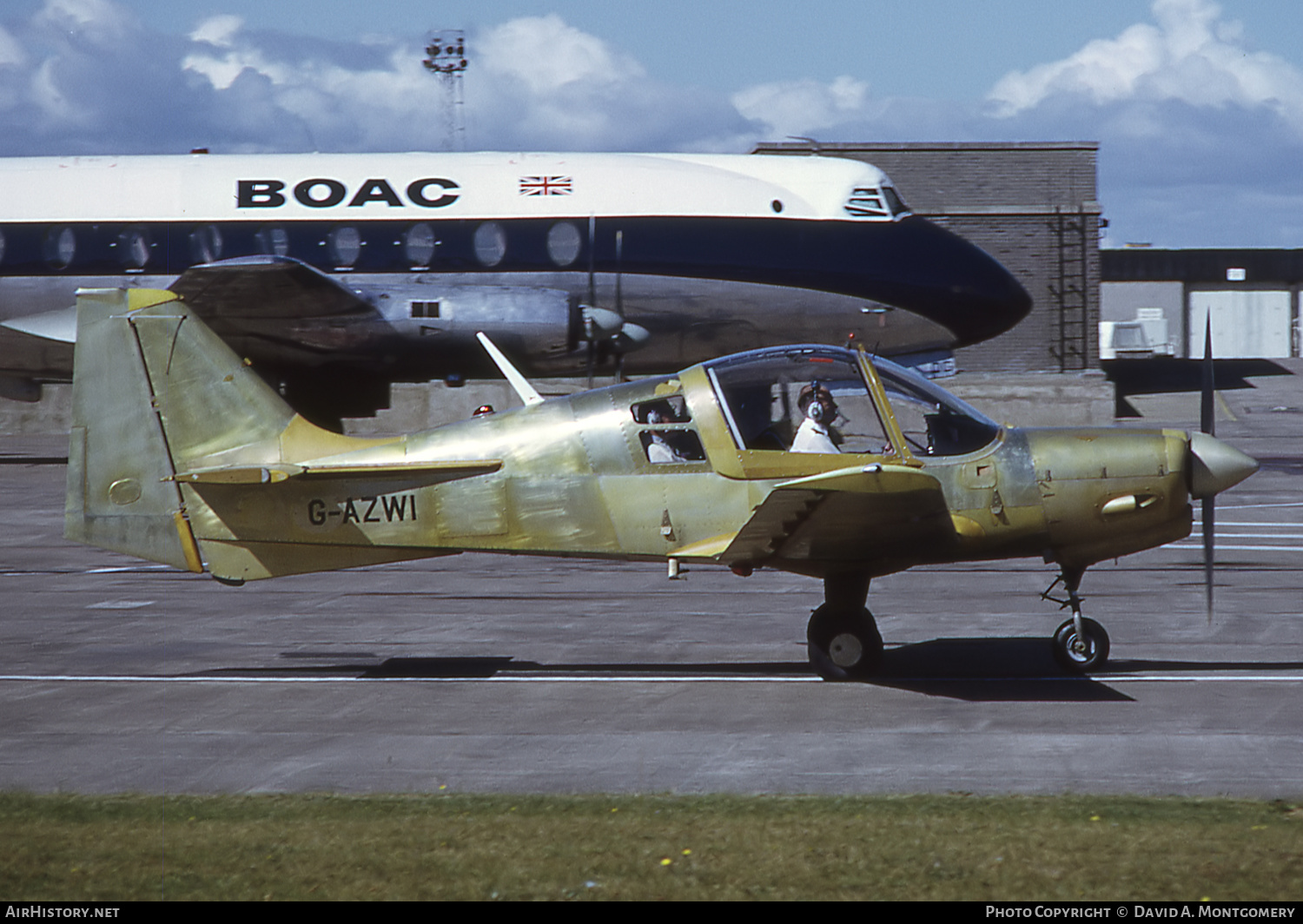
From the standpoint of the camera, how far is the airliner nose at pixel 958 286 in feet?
87.1

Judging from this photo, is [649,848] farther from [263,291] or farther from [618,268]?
[618,268]

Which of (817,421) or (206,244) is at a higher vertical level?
(206,244)

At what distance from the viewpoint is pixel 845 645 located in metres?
10.8

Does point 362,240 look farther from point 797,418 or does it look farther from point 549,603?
point 797,418

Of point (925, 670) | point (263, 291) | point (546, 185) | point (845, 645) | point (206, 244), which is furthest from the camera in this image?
point (546, 185)

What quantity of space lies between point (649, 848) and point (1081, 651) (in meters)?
5.43

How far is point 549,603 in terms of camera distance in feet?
Result: 48.8

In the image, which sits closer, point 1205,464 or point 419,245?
point 1205,464

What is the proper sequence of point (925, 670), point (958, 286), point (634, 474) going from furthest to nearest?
point (958, 286) → point (925, 670) → point (634, 474)

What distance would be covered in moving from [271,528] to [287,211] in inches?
668

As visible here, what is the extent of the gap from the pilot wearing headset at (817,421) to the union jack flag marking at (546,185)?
55.9ft

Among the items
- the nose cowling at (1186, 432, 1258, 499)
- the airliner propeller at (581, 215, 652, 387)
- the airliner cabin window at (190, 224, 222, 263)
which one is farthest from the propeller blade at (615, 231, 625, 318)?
the nose cowling at (1186, 432, 1258, 499)

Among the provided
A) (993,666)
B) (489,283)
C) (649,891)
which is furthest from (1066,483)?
(489,283)

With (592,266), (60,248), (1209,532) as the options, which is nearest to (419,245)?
(592,266)
